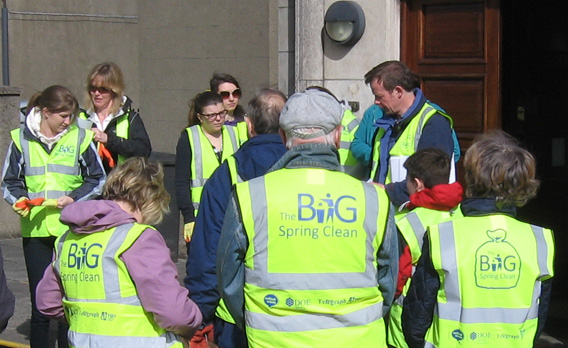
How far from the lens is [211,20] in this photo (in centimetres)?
1083

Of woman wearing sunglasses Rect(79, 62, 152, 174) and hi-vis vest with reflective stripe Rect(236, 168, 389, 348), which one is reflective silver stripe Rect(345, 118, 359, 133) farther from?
hi-vis vest with reflective stripe Rect(236, 168, 389, 348)

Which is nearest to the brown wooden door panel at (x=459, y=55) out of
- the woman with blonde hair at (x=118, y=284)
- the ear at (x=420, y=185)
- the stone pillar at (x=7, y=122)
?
the ear at (x=420, y=185)

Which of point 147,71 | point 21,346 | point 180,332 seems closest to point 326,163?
point 180,332

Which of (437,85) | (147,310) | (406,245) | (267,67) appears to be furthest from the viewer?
(267,67)

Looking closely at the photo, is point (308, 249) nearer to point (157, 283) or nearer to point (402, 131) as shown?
point (157, 283)

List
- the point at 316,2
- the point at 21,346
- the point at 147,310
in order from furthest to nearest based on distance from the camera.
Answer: the point at 316,2 < the point at 21,346 < the point at 147,310

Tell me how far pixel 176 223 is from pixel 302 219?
20.5 ft

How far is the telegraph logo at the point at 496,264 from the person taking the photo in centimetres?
374

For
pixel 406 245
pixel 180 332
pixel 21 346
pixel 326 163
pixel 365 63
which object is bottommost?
pixel 21 346

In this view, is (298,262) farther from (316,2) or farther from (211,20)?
(211,20)

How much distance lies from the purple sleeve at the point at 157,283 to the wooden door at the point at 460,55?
13.2 feet

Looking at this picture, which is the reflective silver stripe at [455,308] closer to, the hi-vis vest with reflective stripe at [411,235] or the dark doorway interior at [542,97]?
the hi-vis vest with reflective stripe at [411,235]

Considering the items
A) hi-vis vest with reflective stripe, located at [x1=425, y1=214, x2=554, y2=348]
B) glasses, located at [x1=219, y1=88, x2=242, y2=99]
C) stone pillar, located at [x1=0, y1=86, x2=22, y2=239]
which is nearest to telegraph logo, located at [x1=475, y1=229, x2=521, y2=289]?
hi-vis vest with reflective stripe, located at [x1=425, y1=214, x2=554, y2=348]

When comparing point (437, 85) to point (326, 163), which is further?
point (437, 85)
